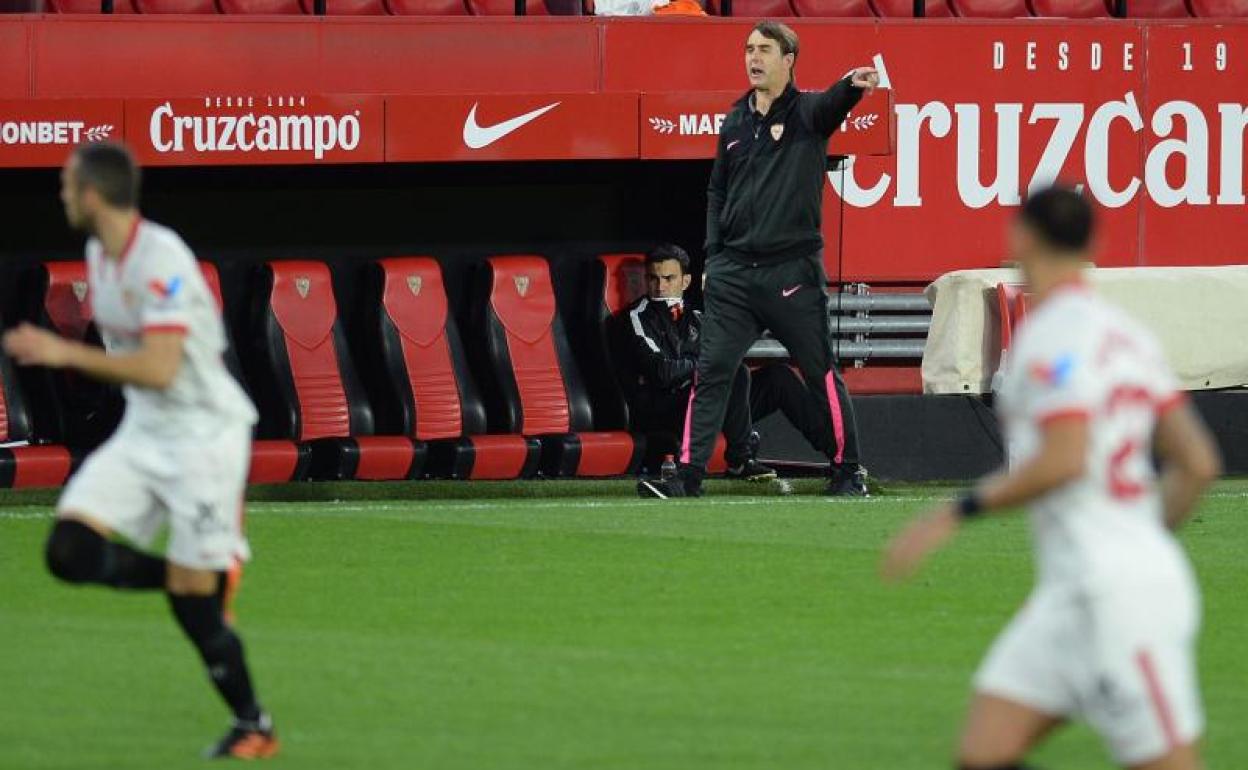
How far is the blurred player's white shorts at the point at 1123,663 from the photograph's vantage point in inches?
200

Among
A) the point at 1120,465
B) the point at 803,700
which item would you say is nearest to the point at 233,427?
Answer: the point at 803,700

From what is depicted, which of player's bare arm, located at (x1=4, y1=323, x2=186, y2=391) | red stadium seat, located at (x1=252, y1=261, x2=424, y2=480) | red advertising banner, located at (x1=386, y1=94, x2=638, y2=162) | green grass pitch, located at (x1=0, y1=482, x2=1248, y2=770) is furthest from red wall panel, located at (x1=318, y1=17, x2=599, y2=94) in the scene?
player's bare arm, located at (x1=4, y1=323, x2=186, y2=391)

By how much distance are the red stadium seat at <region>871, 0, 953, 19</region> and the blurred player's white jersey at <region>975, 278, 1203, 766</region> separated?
39.5ft

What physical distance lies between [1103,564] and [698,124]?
949cm

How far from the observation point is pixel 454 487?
1423 centimetres

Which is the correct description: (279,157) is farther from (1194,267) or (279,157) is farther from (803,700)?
(803,700)

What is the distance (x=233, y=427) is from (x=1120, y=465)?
272cm

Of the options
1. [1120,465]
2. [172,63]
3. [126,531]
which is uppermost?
[172,63]

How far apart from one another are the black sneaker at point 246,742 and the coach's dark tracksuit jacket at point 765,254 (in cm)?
630

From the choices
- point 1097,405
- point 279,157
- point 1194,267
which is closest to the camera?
point 1097,405

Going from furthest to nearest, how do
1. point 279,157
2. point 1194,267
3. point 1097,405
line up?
point 1194,267, point 279,157, point 1097,405

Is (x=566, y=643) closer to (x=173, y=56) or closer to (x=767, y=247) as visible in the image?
(x=767, y=247)

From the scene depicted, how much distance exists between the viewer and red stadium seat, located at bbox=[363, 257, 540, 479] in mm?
14680

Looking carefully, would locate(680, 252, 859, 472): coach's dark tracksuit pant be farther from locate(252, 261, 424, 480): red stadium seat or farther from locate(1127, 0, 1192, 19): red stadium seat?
locate(1127, 0, 1192, 19): red stadium seat
